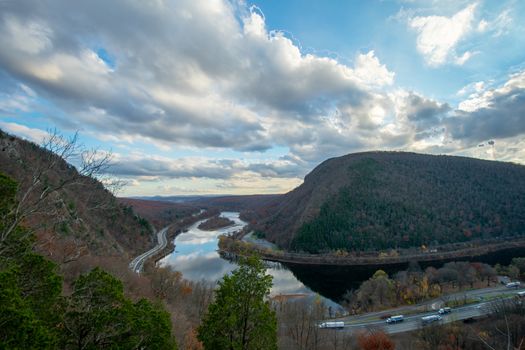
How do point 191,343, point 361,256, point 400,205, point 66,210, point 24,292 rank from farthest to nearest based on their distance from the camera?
point 400,205 < point 361,256 < point 191,343 < point 66,210 < point 24,292

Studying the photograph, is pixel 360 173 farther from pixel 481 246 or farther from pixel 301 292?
pixel 301 292

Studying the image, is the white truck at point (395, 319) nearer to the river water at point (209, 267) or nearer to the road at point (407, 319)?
the road at point (407, 319)

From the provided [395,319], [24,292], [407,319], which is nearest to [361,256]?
[407,319]

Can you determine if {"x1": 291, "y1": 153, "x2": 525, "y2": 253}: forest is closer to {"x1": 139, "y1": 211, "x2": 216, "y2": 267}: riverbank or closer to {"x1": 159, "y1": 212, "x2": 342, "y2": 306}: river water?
{"x1": 159, "y1": 212, "x2": 342, "y2": 306}: river water

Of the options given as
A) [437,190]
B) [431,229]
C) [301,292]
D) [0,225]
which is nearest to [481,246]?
[431,229]

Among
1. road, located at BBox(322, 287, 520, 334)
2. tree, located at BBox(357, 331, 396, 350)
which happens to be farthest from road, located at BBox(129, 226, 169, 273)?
tree, located at BBox(357, 331, 396, 350)

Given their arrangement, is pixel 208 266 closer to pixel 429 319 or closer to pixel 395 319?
pixel 395 319

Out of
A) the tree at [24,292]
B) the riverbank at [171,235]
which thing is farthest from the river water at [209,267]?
the tree at [24,292]
